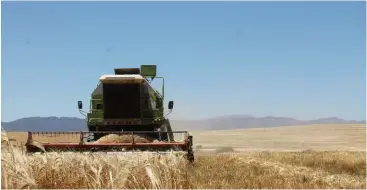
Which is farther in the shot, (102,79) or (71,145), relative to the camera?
(102,79)

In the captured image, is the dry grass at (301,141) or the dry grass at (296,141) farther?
the dry grass at (301,141)

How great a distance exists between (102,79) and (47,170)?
28.4 feet

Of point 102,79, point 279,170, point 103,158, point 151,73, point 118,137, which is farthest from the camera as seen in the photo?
point 151,73

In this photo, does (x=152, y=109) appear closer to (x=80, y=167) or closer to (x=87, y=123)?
(x=87, y=123)

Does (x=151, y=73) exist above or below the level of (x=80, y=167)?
above

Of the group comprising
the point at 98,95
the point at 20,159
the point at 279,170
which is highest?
the point at 98,95

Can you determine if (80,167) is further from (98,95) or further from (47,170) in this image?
(98,95)

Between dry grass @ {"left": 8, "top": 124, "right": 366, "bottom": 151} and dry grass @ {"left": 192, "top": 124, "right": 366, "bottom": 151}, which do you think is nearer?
dry grass @ {"left": 8, "top": 124, "right": 366, "bottom": 151}

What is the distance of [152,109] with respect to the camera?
17.1 meters

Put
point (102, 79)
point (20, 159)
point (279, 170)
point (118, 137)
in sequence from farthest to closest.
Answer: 1. point (102, 79)
2. point (118, 137)
3. point (279, 170)
4. point (20, 159)

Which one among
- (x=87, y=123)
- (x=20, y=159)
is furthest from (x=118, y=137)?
(x=20, y=159)

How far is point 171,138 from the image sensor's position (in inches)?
687

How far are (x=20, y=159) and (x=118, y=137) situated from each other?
834cm

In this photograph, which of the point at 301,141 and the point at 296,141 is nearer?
the point at 301,141
